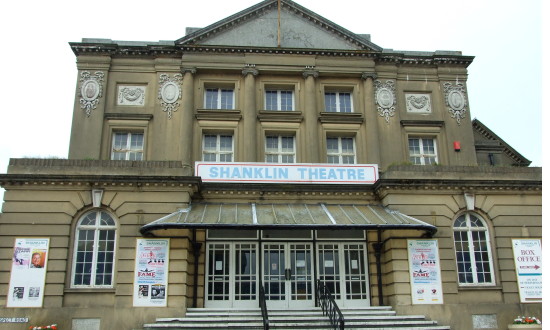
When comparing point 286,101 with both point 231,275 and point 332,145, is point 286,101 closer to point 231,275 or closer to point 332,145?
point 332,145

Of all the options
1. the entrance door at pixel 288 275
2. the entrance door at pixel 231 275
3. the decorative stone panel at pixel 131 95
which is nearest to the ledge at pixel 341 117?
the entrance door at pixel 288 275

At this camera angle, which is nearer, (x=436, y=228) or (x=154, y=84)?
(x=436, y=228)

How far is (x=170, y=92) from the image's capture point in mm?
25047

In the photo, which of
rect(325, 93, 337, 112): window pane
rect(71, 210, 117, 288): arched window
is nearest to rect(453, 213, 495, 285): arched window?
rect(325, 93, 337, 112): window pane

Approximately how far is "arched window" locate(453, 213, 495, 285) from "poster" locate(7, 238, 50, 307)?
15356 millimetres

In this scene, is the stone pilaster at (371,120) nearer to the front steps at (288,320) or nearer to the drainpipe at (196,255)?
the front steps at (288,320)

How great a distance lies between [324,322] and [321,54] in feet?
50.9

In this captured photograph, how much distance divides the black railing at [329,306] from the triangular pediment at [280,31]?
1433cm

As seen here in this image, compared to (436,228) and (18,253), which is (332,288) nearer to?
(436,228)

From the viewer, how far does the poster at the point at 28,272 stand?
16.2 metres

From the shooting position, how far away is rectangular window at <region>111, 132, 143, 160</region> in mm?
24203

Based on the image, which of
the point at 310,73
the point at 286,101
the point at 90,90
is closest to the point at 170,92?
the point at 90,90

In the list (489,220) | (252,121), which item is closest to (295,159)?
(252,121)

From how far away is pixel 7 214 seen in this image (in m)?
17.0
